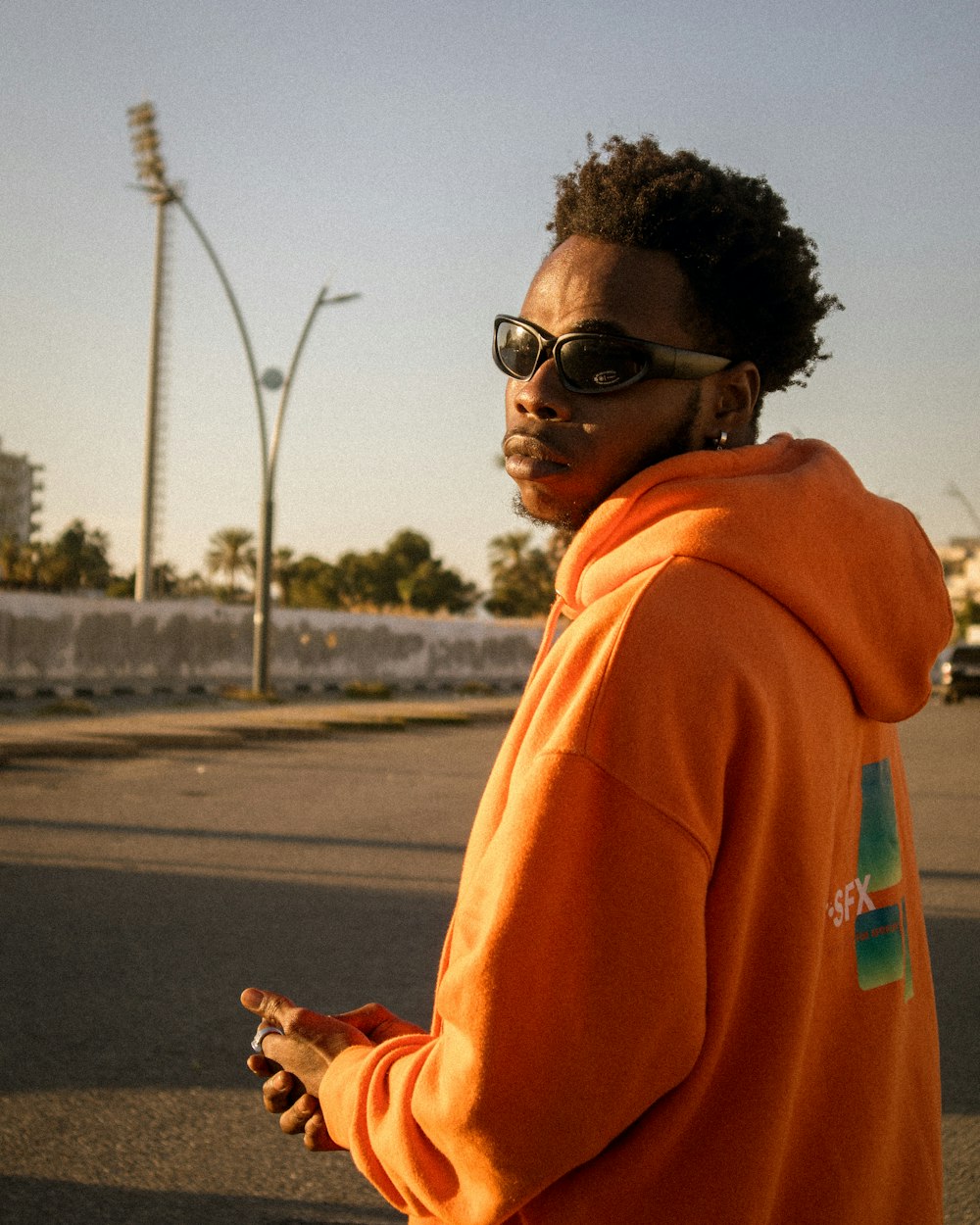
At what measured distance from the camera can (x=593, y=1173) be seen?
123cm

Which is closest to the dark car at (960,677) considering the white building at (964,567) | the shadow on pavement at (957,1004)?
the shadow on pavement at (957,1004)

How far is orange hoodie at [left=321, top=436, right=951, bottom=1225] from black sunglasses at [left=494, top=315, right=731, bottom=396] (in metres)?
0.15

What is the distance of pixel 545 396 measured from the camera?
61.7 inches

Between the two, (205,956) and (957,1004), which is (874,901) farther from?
(205,956)

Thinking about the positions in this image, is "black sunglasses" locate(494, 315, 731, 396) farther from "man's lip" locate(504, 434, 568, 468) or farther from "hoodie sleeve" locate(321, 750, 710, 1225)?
"hoodie sleeve" locate(321, 750, 710, 1225)

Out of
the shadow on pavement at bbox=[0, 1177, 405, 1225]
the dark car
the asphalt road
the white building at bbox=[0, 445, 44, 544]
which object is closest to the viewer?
the shadow on pavement at bbox=[0, 1177, 405, 1225]

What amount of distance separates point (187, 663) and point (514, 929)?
95.0ft

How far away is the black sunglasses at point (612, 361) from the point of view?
151cm

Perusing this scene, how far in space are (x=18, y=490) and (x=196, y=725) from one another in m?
147

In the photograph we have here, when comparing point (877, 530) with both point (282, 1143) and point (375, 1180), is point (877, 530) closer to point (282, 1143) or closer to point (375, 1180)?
point (375, 1180)

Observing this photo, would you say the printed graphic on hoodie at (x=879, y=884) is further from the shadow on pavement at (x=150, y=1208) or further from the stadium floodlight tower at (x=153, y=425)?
the stadium floodlight tower at (x=153, y=425)

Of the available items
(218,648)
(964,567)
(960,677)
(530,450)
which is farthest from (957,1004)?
(964,567)

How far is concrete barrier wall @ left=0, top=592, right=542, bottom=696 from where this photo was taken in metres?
25.2

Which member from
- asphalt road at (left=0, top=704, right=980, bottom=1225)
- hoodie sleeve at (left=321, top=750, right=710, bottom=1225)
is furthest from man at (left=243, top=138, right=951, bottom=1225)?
asphalt road at (left=0, top=704, right=980, bottom=1225)
